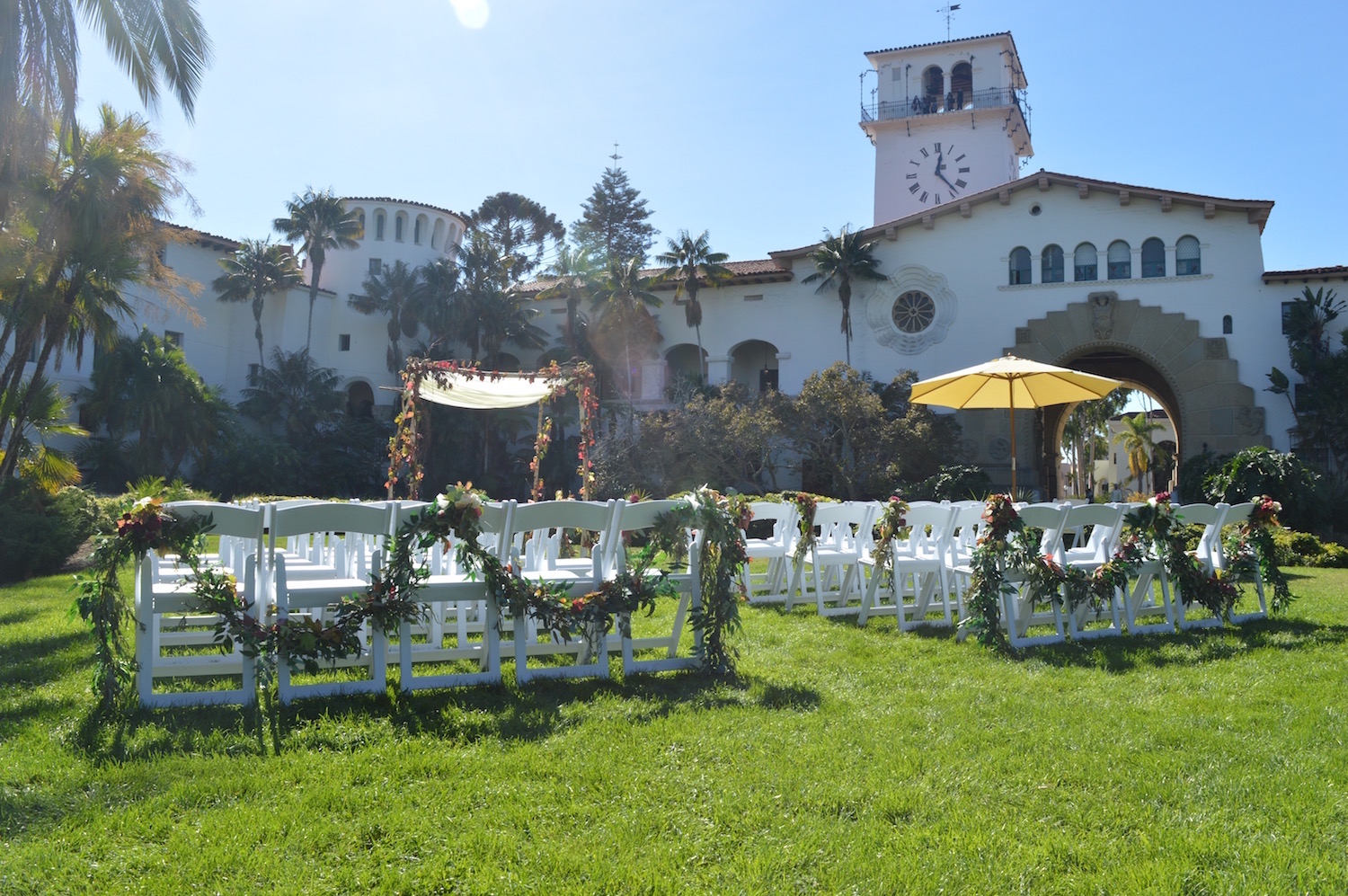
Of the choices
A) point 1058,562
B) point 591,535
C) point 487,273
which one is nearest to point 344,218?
point 487,273

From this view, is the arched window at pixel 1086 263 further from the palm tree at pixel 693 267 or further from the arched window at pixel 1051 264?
the palm tree at pixel 693 267

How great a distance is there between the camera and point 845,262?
30.6 metres

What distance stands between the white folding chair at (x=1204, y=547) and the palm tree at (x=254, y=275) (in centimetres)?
3291

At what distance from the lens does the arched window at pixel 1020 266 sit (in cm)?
2912

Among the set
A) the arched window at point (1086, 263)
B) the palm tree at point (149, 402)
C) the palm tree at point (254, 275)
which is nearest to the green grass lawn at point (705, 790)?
the palm tree at point (149, 402)

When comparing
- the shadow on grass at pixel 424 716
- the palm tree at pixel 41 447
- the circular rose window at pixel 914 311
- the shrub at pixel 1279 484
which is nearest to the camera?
the shadow on grass at pixel 424 716

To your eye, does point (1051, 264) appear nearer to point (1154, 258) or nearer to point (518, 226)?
point (1154, 258)

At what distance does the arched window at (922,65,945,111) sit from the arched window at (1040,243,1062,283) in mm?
12162

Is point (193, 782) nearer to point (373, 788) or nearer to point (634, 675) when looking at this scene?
point (373, 788)

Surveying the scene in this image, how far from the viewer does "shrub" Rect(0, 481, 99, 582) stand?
11.8 m

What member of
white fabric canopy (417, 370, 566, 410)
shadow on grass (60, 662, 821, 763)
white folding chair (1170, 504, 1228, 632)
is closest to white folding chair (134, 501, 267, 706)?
shadow on grass (60, 662, 821, 763)

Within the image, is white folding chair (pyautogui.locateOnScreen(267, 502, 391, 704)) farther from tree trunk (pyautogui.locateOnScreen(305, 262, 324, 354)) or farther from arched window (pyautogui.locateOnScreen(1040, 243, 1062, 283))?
tree trunk (pyautogui.locateOnScreen(305, 262, 324, 354))

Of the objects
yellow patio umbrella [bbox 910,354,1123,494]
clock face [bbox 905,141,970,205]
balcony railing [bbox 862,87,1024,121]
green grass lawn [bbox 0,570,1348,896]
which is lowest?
green grass lawn [bbox 0,570,1348,896]

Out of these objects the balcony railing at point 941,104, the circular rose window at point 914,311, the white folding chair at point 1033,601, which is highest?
the balcony railing at point 941,104
